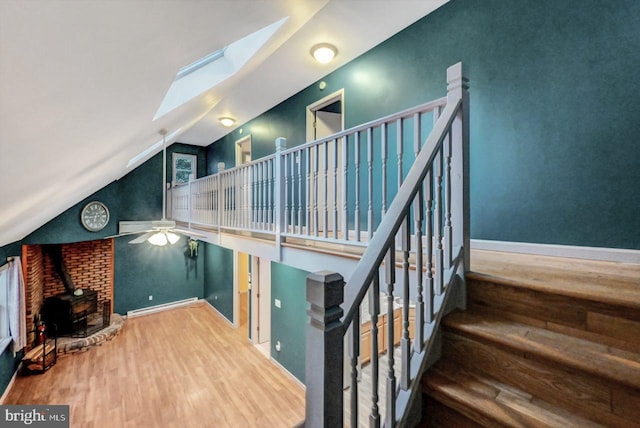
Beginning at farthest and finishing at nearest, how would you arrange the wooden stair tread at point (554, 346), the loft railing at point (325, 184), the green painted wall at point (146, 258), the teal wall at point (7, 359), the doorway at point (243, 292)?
the green painted wall at point (146, 258) → the doorway at point (243, 292) → the teal wall at point (7, 359) → the loft railing at point (325, 184) → the wooden stair tread at point (554, 346)

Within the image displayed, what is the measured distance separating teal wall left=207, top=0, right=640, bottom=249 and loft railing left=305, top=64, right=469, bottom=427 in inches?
48.1

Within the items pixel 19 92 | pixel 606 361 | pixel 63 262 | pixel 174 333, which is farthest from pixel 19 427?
pixel 606 361

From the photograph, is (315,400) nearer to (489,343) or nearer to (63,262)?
(489,343)

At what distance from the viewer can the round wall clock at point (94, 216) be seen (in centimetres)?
552

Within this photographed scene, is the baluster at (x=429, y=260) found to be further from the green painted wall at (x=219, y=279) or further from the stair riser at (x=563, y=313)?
the green painted wall at (x=219, y=279)

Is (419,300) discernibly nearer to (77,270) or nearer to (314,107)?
(314,107)

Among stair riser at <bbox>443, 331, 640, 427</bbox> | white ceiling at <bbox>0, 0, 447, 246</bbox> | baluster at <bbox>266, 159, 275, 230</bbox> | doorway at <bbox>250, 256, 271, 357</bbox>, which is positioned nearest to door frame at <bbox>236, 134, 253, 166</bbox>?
doorway at <bbox>250, 256, 271, 357</bbox>

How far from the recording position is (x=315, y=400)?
2.89 feet

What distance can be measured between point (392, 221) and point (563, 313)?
871 millimetres

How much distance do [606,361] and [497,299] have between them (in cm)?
44

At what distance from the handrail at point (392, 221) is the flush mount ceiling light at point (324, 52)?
248 cm

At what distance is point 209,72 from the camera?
307 cm

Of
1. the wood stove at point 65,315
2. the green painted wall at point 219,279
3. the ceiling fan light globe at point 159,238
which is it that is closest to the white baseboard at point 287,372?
the green painted wall at point 219,279

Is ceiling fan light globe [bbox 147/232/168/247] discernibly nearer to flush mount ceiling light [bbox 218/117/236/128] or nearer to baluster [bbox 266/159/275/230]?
baluster [bbox 266/159/275/230]
